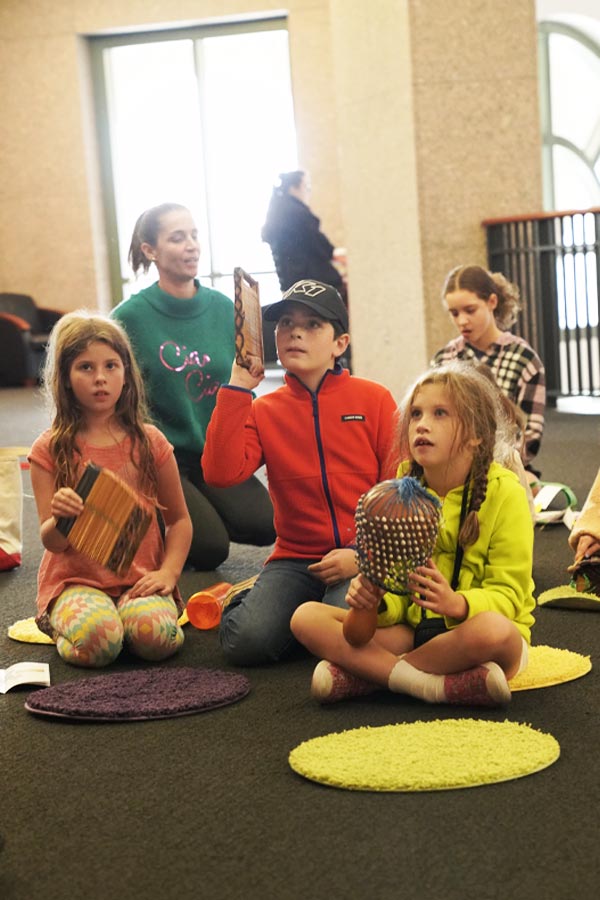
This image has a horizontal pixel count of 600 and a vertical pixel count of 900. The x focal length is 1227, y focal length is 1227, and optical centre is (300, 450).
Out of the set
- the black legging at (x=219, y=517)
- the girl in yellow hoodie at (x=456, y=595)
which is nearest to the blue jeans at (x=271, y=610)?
the girl in yellow hoodie at (x=456, y=595)

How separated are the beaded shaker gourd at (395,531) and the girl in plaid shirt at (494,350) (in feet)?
6.83

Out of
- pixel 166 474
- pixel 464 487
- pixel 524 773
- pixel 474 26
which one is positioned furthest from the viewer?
pixel 474 26

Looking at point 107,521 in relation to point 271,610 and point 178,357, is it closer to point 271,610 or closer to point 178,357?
point 271,610

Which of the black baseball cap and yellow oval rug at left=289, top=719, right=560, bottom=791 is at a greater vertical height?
the black baseball cap

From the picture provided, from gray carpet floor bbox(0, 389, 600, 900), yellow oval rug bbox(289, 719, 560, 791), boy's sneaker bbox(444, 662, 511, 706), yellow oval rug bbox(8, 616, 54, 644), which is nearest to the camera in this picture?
gray carpet floor bbox(0, 389, 600, 900)

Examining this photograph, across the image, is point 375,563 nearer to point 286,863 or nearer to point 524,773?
point 524,773

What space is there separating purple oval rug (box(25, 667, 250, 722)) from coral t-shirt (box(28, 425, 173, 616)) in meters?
0.32

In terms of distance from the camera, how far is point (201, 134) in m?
11.9

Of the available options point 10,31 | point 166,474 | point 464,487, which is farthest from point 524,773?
point 10,31

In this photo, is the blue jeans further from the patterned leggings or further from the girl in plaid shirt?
the girl in plaid shirt

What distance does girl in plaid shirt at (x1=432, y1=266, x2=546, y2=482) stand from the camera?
13.7 feet

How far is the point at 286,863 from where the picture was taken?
1686 mm

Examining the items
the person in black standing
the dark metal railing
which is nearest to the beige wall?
the dark metal railing

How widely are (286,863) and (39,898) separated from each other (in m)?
0.33
